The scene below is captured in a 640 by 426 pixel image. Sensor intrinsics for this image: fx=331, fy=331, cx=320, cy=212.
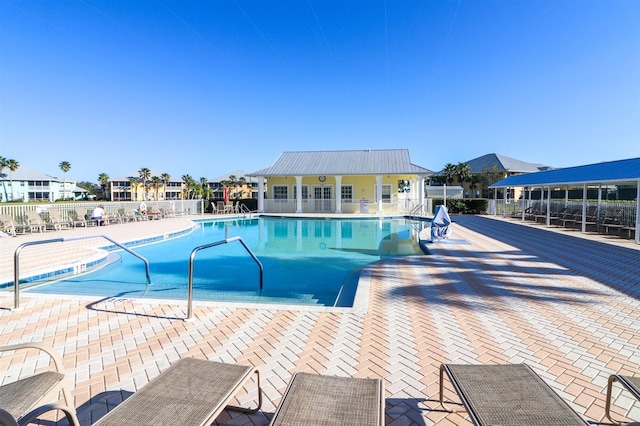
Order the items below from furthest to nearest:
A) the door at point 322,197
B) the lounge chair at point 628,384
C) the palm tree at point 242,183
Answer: the palm tree at point 242,183 < the door at point 322,197 < the lounge chair at point 628,384

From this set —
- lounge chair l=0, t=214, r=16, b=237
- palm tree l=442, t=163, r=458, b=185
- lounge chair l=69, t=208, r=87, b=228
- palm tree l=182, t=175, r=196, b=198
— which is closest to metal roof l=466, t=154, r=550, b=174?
palm tree l=442, t=163, r=458, b=185

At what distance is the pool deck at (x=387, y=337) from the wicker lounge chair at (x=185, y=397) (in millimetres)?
364

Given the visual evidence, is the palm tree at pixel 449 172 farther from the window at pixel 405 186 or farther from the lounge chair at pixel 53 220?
the lounge chair at pixel 53 220

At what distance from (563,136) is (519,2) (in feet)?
61.8

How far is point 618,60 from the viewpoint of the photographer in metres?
12.7

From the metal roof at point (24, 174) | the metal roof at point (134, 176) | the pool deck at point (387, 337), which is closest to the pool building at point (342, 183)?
the pool deck at point (387, 337)

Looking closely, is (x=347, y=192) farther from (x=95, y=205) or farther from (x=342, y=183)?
(x=95, y=205)

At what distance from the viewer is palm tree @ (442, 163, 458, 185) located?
54.1 m

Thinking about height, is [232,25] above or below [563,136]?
above

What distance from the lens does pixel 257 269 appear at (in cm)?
909

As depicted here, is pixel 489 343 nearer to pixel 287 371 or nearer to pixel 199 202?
pixel 287 371

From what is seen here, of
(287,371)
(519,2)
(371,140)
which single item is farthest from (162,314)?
(371,140)

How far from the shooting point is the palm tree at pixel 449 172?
54.1 m

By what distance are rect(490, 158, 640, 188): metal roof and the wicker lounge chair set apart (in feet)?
41.8
